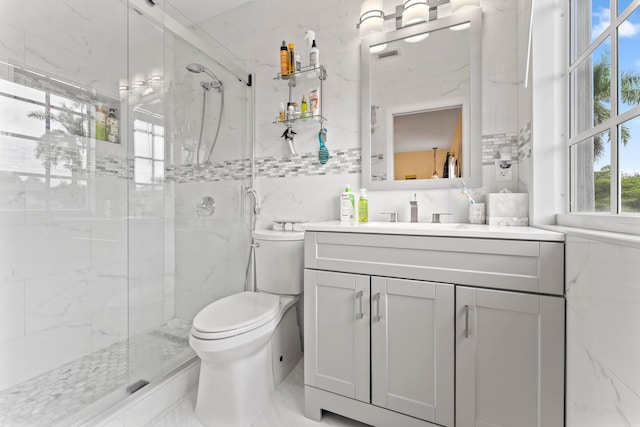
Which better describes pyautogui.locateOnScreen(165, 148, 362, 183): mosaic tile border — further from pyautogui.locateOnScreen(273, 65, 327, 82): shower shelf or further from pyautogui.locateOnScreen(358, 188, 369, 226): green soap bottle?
pyautogui.locateOnScreen(273, 65, 327, 82): shower shelf

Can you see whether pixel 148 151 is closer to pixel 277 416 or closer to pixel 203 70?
pixel 203 70

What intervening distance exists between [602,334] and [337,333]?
87cm

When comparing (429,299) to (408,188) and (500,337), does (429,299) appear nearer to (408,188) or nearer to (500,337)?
(500,337)

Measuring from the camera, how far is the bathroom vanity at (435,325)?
2.93 ft

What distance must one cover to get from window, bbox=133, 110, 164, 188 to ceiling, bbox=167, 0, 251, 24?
3.90 feet

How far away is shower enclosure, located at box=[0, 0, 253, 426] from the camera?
1.23 m

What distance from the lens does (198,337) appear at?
1.19 meters

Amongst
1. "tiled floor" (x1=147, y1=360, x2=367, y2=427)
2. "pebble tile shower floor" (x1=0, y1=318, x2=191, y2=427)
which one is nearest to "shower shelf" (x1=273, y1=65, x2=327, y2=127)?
"pebble tile shower floor" (x1=0, y1=318, x2=191, y2=427)

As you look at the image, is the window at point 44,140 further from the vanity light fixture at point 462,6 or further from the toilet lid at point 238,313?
the vanity light fixture at point 462,6

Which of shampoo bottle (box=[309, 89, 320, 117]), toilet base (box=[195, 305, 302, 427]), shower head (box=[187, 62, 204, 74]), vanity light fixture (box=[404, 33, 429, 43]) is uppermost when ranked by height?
vanity light fixture (box=[404, 33, 429, 43])

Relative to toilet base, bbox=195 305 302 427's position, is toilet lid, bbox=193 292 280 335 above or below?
above

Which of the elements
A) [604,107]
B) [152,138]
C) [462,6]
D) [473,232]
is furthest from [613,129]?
[152,138]

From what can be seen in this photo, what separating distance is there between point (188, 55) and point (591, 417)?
7.65 ft

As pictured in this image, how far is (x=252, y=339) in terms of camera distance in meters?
1.25
